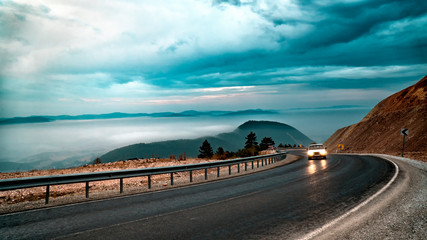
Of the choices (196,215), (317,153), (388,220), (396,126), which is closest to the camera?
(388,220)

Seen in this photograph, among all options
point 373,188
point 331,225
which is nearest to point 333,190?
point 373,188

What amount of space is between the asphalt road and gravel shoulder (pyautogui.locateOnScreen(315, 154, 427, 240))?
0.44 m

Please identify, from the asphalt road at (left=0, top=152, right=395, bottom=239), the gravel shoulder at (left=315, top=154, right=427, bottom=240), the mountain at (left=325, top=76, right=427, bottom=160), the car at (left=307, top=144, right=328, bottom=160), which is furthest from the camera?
the mountain at (left=325, top=76, right=427, bottom=160)

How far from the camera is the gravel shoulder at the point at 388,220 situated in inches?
210

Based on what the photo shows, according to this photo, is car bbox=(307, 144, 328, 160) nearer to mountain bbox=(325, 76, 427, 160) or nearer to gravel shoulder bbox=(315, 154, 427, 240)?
mountain bbox=(325, 76, 427, 160)

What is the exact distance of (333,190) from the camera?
9.81 m

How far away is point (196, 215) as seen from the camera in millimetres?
6785

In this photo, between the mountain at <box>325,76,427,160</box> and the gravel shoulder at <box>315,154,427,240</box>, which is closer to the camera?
the gravel shoulder at <box>315,154,427,240</box>

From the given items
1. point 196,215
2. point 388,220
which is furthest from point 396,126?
point 196,215

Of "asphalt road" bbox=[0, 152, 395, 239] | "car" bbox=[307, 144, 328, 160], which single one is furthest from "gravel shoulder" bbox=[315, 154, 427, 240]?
"car" bbox=[307, 144, 328, 160]

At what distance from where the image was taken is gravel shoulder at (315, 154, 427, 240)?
5.33 metres

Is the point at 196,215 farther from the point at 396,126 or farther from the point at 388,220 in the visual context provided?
the point at 396,126

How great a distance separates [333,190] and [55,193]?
12175 mm

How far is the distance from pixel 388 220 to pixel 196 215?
14.6 ft
